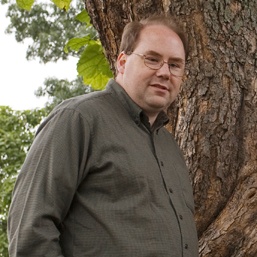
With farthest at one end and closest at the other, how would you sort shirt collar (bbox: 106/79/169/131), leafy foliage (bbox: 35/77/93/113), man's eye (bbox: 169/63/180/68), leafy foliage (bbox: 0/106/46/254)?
1. leafy foliage (bbox: 35/77/93/113)
2. leafy foliage (bbox: 0/106/46/254)
3. man's eye (bbox: 169/63/180/68)
4. shirt collar (bbox: 106/79/169/131)

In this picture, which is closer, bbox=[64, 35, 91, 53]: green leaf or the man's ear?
the man's ear

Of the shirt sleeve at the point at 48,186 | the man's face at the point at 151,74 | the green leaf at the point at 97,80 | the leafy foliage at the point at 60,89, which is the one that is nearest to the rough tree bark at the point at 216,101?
the man's face at the point at 151,74

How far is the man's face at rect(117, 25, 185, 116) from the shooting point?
2.28 metres

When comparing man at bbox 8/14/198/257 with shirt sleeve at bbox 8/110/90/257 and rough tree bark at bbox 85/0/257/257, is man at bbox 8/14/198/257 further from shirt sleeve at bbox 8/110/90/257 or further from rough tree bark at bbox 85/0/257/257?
rough tree bark at bbox 85/0/257/257

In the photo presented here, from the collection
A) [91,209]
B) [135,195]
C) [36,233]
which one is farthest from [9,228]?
[135,195]

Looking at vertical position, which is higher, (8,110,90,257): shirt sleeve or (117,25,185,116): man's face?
(117,25,185,116): man's face

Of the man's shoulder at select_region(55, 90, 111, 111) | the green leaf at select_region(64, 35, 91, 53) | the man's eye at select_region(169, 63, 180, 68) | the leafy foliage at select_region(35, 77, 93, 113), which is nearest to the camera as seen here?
the man's shoulder at select_region(55, 90, 111, 111)

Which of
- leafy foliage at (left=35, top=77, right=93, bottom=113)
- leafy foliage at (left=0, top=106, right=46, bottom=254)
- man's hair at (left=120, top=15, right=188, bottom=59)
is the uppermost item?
leafy foliage at (left=35, top=77, right=93, bottom=113)

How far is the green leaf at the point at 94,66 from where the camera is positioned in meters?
3.57

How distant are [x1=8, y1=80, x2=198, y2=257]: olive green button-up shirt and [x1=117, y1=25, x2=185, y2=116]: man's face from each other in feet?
0.72

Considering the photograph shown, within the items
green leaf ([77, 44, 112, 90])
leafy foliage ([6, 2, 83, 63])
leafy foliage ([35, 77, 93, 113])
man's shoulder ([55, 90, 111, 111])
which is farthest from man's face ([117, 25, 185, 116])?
leafy foliage ([6, 2, 83, 63])

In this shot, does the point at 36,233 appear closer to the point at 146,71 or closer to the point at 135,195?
the point at 135,195

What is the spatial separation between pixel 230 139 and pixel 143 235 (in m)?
1.20

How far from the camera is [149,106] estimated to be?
7.52 feet
